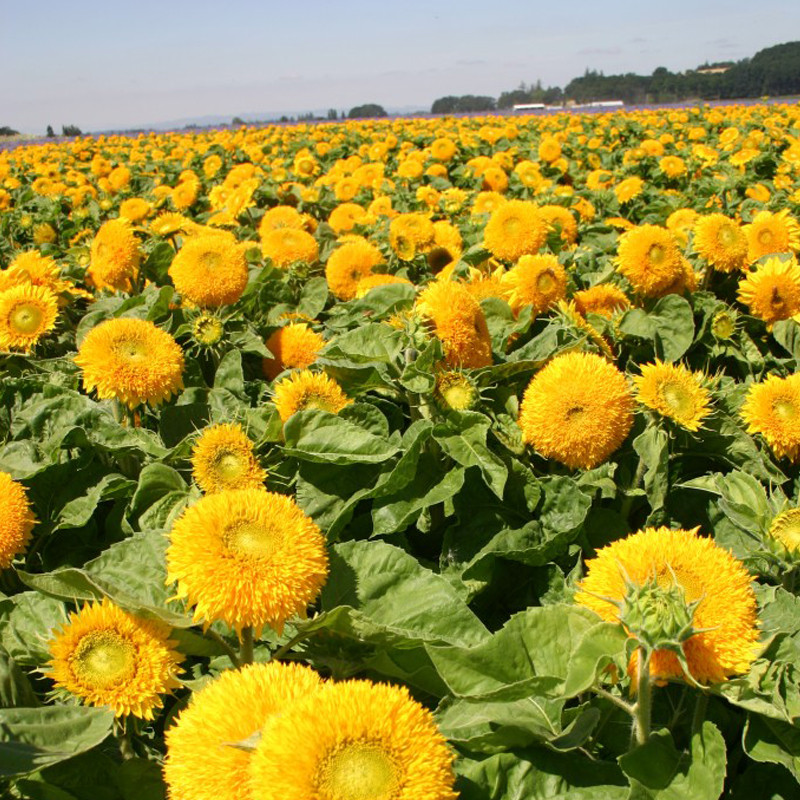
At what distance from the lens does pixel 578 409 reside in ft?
6.85

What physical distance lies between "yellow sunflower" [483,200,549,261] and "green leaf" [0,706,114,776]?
8.52 feet

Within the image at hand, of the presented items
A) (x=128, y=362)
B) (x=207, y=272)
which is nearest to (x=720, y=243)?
(x=207, y=272)

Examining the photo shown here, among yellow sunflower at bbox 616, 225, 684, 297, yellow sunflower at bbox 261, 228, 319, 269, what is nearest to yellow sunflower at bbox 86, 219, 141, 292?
yellow sunflower at bbox 261, 228, 319, 269

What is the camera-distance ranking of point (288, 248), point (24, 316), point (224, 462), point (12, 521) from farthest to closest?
point (288, 248)
point (24, 316)
point (224, 462)
point (12, 521)

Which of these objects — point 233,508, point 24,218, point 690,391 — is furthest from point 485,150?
point 233,508

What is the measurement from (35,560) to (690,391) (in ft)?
6.44

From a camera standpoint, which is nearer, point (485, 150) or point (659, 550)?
point (659, 550)

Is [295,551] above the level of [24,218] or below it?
below

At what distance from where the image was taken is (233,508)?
146cm

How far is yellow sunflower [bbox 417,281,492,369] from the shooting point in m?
2.29

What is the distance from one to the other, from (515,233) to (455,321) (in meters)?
1.32

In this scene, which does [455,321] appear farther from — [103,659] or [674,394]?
[103,659]

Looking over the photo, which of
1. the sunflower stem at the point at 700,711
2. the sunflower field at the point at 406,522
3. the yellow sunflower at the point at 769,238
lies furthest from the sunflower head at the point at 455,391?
the yellow sunflower at the point at 769,238

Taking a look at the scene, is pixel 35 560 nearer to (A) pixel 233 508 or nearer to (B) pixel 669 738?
(A) pixel 233 508
